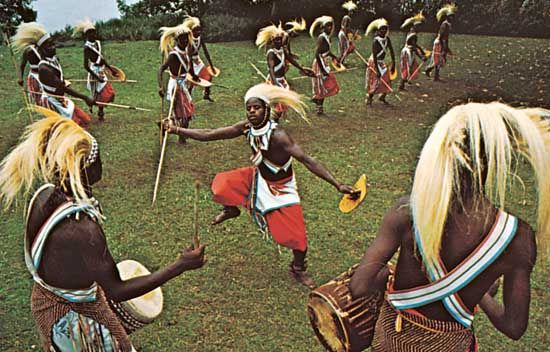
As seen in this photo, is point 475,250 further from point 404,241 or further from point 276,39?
point 276,39

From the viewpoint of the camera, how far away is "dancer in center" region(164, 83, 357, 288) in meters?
5.08

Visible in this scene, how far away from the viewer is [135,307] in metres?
3.27

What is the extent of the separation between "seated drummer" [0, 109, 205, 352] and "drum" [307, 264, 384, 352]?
75 centimetres

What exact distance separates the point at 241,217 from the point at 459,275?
4306 millimetres

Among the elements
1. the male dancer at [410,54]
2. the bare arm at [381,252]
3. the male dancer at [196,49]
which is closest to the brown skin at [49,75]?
the male dancer at [196,49]

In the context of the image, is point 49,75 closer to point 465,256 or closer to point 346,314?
point 346,314

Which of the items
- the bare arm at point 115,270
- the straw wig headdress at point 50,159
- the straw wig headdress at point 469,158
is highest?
the straw wig headdress at point 469,158

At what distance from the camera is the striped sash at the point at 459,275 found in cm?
237

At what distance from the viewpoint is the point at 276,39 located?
9547mm

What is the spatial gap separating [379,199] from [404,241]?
465 centimetres

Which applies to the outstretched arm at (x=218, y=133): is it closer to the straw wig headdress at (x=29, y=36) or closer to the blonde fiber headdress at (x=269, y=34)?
the straw wig headdress at (x=29, y=36)

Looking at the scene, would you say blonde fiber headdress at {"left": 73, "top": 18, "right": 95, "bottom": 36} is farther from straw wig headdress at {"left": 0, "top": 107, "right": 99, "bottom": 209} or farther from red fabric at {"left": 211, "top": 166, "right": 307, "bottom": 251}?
straw wig headdress at {"left": 0, "top": 107, "right": 99, "bottom": 209}

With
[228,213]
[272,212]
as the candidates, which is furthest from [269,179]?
[228,213]

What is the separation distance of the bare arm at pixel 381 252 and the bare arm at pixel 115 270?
32.7 inches
